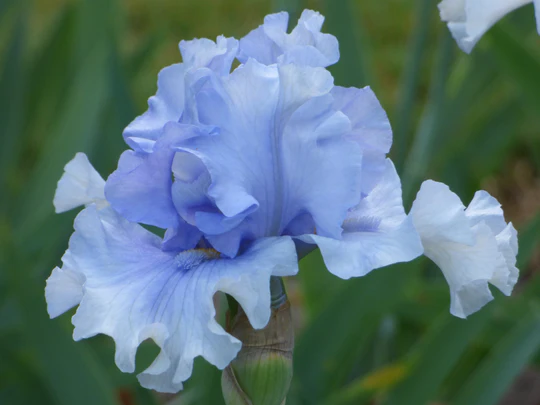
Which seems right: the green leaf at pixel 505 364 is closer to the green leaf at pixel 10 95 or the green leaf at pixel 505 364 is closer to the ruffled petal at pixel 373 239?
the ruffled petal at pixel 373 239

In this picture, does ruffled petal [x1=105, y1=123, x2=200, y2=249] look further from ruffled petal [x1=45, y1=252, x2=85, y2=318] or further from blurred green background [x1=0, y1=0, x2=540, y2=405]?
blurred green background [x1=0, y1=0, x2=540, y2=405]

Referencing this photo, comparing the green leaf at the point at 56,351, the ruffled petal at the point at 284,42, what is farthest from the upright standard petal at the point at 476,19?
the green leaf at the point at 56,351

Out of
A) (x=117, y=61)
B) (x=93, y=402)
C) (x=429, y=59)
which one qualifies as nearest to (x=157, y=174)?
(x=93, y=402)

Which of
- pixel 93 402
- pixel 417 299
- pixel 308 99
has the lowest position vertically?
pixel 417 299

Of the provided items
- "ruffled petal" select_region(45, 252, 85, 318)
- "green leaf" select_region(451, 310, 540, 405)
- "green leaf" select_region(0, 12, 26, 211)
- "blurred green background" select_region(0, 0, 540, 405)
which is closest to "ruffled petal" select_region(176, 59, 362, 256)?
"ruffled petal" select_region(45, 252, 85, 318)

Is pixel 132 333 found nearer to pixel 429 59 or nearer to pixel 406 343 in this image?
pixel 406 343

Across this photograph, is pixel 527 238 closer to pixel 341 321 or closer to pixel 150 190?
pixel 341 321
